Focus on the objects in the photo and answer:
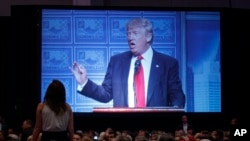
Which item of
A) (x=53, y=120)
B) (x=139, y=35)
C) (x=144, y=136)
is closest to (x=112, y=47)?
(x=139, y=35)

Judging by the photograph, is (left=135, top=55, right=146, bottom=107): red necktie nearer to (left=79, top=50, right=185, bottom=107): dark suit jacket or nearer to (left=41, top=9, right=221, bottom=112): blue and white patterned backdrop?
(left=79, top=50, right=185, bottom=107): dark suit jacket

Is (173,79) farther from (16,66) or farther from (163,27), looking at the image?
(16,66)

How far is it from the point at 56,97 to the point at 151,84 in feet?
30.3

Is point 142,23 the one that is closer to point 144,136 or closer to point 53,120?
point 144,136

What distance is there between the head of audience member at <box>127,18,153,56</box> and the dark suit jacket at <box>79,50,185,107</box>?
7.5 inches

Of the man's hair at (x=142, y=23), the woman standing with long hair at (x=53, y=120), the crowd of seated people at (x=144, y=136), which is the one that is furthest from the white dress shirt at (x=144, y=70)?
the woman standing with long hair at (x=53, y=120)

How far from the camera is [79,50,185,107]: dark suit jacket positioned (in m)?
14.4

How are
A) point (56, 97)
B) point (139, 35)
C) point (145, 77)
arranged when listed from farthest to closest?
point (139, 35) → point (145, 77) → point (56, 97)

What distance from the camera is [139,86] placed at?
47.3 ft

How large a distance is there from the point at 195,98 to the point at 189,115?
381 mm

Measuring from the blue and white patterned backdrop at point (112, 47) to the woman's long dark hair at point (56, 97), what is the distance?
9005mm

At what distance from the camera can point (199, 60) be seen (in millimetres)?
14617

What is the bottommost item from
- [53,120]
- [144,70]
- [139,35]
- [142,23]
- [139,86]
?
[53,120]

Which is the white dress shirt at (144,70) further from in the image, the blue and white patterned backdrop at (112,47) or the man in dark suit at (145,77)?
the blue and white patterned backdrop at (112,47)
